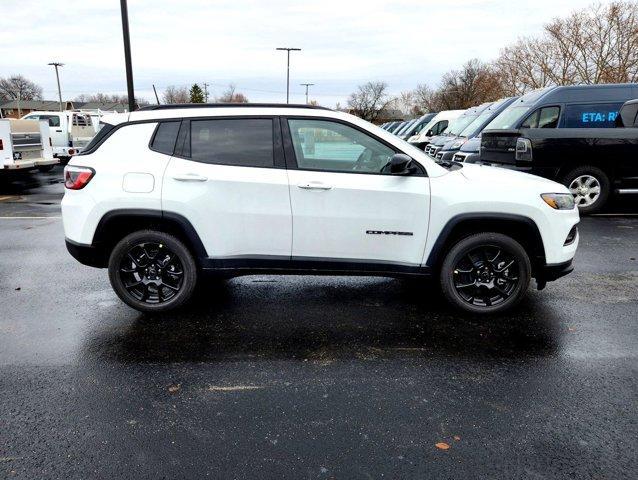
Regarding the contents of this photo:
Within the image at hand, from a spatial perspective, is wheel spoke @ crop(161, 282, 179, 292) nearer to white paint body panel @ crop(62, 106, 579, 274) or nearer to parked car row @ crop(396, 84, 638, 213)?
white paint body panel @ crop(62, 106, 579, 274)

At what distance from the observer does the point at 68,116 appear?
19.1 metres

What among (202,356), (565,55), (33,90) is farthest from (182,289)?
(33,90)

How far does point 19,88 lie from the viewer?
302 ft

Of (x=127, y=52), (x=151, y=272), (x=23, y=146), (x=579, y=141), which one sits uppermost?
(x=127, y=52)

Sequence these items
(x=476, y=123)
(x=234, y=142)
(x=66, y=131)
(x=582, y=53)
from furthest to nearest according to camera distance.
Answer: (x=582, y=53), (x=66, y=131), (x=476, y=123), (x=234, y=142)

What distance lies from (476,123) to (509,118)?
3372mm

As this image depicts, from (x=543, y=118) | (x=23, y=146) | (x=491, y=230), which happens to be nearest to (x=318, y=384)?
(x=491, y=230)

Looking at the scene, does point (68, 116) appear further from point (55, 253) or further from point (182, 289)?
point (182, 289)

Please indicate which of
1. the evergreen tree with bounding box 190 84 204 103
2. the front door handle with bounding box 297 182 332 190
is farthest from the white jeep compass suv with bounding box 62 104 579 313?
the evergreen tree with bounding box 190 84 204 103

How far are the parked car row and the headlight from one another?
191 inches

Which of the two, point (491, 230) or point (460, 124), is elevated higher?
point (460, 124)

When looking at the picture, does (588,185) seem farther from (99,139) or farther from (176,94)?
(176,94)

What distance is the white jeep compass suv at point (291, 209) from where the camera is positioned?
4.08m

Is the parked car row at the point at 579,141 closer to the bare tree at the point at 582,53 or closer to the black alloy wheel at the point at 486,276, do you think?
the black alloy wheel at the point at 486,276
